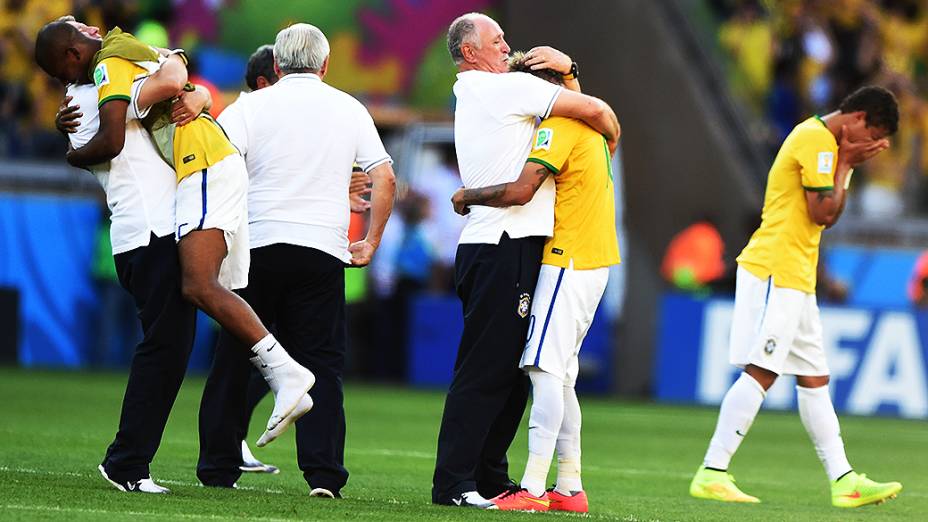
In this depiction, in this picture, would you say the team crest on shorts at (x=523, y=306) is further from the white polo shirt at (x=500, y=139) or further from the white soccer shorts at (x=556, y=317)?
the white polo shirt at (x=500, y=139)

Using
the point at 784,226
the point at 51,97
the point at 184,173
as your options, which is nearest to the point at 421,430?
the point at 784,226

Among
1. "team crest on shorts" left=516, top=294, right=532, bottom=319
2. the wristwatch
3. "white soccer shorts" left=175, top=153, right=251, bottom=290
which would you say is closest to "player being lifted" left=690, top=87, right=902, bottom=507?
the wristwatch

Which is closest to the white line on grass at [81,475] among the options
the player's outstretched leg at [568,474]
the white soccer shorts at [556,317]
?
the player's outstretched leg at [568,474]

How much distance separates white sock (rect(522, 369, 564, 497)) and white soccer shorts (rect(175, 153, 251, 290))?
4.80 feet

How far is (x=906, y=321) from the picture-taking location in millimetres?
17406

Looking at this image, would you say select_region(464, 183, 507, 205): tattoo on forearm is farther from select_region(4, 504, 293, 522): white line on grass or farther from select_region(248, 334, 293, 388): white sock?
select_region(4, 504, 293, 522): white line on grass

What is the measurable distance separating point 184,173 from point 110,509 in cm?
162

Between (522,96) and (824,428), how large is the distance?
296 centimetres

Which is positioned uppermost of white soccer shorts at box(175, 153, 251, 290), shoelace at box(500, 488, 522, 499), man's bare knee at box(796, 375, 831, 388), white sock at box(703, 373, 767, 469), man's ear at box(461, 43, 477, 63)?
man's ear at box(461, 43, 477, 63)

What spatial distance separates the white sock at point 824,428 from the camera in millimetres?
9594

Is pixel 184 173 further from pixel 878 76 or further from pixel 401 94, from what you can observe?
pixel 878 76

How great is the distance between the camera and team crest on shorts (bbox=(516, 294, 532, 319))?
7.92 m

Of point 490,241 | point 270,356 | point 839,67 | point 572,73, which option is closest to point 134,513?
point 270,356

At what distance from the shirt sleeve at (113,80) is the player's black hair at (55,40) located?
21cm
